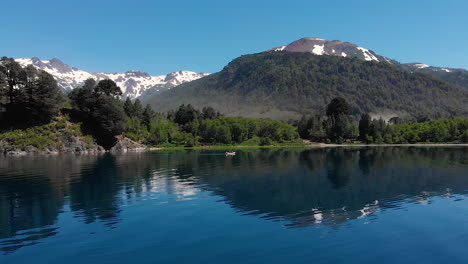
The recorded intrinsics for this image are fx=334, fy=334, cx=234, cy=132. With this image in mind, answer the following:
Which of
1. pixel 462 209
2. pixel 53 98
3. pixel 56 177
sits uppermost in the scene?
pixel 53 98

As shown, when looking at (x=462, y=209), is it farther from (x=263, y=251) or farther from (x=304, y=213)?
(x=263, y=251)

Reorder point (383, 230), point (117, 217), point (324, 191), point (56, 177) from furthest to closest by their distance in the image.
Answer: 1. point (56, 177)
2. point (324, 191)
3. point (117, 217)
4. point (383, 230)

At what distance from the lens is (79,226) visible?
31266 mm

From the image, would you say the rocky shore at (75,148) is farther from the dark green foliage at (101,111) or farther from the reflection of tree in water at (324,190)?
the reflection of tree in water at (324,190)

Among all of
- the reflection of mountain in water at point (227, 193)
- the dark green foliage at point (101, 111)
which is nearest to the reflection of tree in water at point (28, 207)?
the reflection of mountain in water at point (227, 193)

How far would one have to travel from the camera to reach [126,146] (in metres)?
169

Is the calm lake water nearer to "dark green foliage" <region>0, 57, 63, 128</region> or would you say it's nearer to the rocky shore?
the rocky shore

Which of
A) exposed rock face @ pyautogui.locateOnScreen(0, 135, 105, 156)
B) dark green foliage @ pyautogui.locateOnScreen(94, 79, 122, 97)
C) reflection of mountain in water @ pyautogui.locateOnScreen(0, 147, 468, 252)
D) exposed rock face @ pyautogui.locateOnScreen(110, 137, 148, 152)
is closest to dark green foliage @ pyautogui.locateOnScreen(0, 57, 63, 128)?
exposed rock face @ pyautogui.locateOnScreen(0, 135, 105, 156)

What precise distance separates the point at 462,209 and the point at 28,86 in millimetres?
161434

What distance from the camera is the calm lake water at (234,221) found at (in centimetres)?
2444

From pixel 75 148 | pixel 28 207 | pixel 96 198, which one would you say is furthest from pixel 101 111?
pixel 28 207

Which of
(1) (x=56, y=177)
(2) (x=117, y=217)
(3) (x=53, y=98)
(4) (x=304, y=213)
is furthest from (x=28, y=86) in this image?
(4) (x=304, y=213)

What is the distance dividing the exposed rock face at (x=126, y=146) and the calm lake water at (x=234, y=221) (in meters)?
106

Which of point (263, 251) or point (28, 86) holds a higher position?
point (28, 86)
